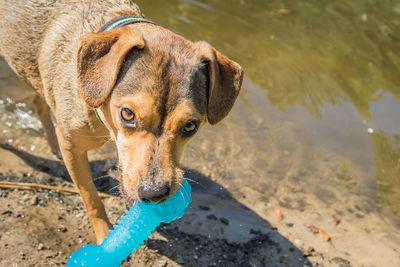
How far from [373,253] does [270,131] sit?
8.73ft

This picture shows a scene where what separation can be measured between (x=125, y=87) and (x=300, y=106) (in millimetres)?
4942

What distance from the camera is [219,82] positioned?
150 inches

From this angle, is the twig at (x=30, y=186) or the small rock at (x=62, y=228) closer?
the small rock at (x=62, y=228)

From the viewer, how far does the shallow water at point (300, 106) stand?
20.0 ft

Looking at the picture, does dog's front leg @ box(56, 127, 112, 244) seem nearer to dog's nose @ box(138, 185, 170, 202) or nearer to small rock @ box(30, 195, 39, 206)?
small rock @ box(30, 195, 39, 206)

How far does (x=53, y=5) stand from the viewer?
15.0 feet

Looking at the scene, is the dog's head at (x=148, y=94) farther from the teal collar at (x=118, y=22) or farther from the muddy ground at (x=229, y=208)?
the muddy ground at (x=229, y=208)

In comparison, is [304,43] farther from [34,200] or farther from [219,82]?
[34,200]

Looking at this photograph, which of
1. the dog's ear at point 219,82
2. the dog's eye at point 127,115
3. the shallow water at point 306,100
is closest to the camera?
the dog's eye at point 127,115

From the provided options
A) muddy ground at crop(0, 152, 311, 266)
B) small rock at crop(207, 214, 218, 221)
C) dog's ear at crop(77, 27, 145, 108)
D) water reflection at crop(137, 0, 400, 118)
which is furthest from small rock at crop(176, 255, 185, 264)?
water reflection at crop(137, 0, 400, 118)

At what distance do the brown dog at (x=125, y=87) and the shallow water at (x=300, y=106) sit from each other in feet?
5.73

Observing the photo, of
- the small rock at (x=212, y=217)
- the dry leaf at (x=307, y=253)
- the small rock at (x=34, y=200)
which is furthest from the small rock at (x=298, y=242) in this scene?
the small rock at (x=34, y=200)

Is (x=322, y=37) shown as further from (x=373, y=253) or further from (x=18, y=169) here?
(x=18, y=169)

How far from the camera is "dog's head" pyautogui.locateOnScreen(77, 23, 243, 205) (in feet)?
11.0
